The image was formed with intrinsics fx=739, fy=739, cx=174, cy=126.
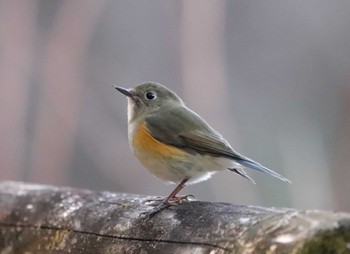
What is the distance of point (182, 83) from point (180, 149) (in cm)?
299

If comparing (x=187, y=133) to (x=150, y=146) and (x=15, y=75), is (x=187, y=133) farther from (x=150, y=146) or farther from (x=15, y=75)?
(x=15, y=75)

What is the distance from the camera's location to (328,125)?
5.95 m

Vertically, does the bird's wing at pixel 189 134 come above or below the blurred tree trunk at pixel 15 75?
above

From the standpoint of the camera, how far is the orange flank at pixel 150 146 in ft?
9.25

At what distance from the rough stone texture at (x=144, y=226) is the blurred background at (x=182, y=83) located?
8.42ft

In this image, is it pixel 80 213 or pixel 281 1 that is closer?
pixel 80 213

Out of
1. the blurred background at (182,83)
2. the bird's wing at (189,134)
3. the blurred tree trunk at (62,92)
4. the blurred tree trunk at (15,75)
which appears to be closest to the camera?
the bird's wing at (189,134)

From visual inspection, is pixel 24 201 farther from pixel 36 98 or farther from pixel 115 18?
pixel 115 18

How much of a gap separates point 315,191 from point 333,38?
1556 mm

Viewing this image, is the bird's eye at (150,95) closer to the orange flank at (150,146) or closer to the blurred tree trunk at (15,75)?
the orange flank at (150,146)

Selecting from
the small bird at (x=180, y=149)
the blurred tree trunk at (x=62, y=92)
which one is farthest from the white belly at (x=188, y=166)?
the blurred tree trunk at (x=62, y=92)

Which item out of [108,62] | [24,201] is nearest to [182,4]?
[108,62]

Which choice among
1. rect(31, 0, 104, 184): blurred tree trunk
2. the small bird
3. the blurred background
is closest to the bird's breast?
the small bird

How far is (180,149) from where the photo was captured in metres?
2.82
